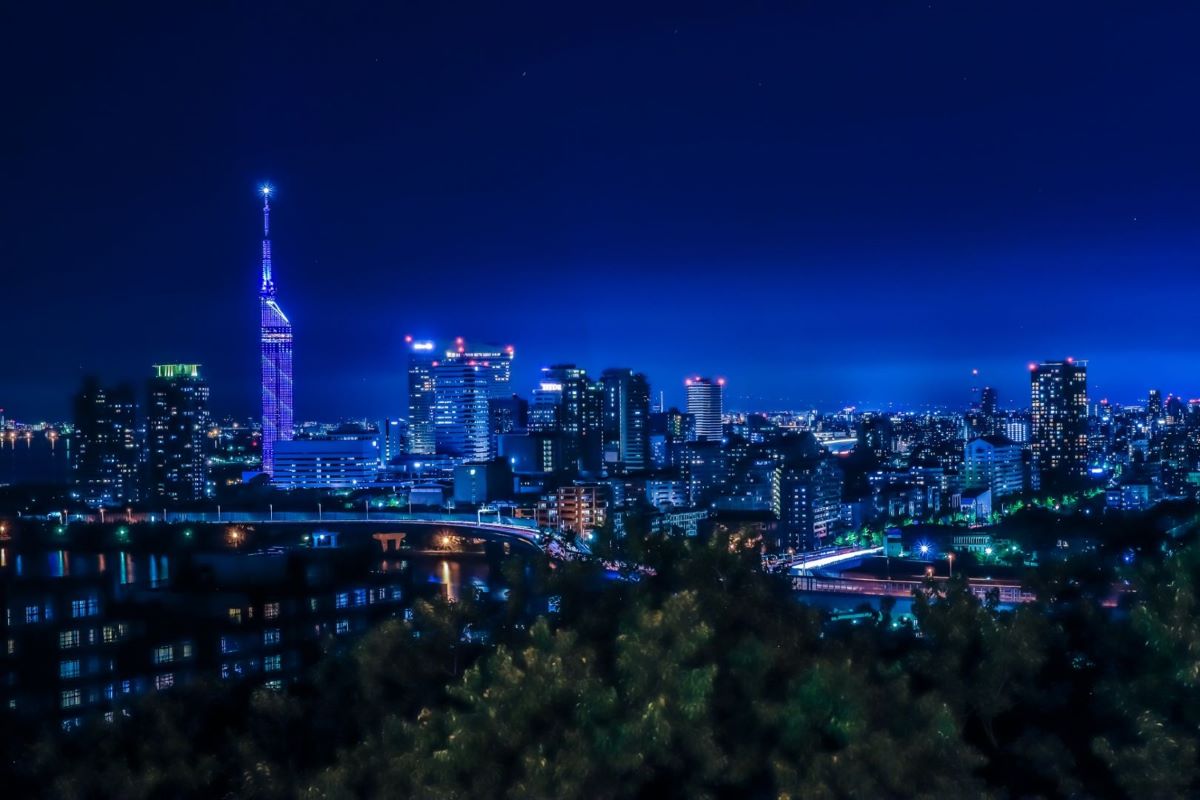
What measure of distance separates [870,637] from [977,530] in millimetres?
20678

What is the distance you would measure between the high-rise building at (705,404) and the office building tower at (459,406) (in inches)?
428

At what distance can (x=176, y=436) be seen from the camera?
39719 millimetres

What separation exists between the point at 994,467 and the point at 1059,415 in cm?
800

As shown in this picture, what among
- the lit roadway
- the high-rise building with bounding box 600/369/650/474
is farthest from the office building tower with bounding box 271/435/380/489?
the lit roadway

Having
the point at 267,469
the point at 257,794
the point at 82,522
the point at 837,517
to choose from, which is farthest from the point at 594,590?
the point at 267,469

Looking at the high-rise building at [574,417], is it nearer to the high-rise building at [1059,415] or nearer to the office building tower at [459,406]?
the office building tower at [459,406]

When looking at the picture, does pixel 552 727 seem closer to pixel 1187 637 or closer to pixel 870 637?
pixel 870 637

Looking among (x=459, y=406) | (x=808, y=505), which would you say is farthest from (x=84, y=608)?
(x=459, y=406)

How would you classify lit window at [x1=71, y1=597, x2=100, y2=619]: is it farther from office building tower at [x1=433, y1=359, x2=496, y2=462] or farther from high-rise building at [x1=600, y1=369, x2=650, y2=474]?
office building tower at [x1=433, y1=359, x2=496, y2=462]

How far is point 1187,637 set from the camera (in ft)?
9.44

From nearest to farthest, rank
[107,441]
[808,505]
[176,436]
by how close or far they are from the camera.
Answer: [808,505] < [107,441] < [176,436]

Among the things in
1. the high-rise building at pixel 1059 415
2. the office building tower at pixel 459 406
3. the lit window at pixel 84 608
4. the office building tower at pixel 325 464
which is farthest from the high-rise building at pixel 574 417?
the lit window at pixel 84 608

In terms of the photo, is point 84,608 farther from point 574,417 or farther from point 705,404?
point 705,404

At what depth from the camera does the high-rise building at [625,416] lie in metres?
46.3
